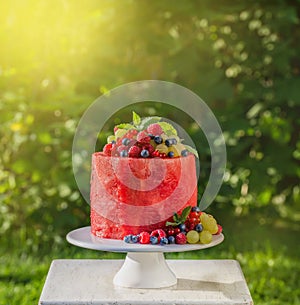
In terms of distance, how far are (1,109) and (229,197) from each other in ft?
4.42

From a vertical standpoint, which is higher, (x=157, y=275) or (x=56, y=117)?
(x=56, y=117)

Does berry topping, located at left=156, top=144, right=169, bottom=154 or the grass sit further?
the grass

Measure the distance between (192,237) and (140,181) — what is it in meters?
0.24

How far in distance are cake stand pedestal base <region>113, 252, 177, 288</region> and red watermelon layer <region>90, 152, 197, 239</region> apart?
16 cm

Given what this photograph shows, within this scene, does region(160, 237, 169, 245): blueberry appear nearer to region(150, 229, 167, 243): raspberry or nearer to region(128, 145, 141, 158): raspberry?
region(150, 229, 167, 243): raspberry

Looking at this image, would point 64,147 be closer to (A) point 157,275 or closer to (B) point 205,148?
(B) point 205,148

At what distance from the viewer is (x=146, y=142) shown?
260cm

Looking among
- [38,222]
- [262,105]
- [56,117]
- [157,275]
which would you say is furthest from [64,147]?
[157,275]

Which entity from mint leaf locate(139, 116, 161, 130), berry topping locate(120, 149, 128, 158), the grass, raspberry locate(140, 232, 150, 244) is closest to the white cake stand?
raspberry locate(140, 232, 150, 244)

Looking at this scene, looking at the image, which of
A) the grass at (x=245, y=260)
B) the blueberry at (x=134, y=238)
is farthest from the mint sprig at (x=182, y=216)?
the grass at (x=245, y=260)

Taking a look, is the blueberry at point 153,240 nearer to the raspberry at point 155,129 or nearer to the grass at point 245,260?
the raspberry at point 155,129

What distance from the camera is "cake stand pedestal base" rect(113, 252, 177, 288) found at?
2729 mm

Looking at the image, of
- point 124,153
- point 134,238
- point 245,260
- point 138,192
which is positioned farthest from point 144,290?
point 245,260

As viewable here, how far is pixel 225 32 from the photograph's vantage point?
15.7 feet
